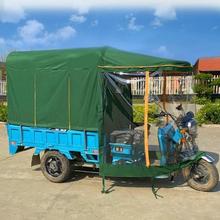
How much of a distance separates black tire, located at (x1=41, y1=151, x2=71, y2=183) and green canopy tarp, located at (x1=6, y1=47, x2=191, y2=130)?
21.9 inches

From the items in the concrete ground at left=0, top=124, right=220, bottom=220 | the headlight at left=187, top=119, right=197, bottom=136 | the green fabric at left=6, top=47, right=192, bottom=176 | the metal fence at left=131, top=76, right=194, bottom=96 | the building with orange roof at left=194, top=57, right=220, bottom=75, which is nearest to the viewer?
the concrete ground at left=0, top=124, right=220, bottom=220

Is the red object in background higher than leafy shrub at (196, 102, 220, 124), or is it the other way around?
the red object in background

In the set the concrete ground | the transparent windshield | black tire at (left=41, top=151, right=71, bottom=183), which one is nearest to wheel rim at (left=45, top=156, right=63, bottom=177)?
black tire at (left=41, top=151, right=71, bottom=183)

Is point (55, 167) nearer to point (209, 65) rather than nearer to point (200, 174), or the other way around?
point (200, 174)

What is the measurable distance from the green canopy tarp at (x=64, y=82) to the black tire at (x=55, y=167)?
56 cm

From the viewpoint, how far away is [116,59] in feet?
19.6

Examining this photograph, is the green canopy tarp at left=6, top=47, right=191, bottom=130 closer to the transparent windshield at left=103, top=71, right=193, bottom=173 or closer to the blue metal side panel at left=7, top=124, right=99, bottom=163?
the blue metal side panel at left=7, top=124, right=99, bottom=163

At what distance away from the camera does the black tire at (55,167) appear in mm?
6676

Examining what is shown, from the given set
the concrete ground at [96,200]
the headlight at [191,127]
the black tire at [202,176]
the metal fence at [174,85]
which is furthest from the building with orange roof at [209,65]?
the concrete ground at [96,200]

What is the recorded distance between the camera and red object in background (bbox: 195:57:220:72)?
25675 mm

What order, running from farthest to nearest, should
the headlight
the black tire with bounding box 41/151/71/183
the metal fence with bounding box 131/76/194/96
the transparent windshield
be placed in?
the metal fence with bounding box 131/76/194/96, the black tire with bounding box 41/151/71/183, the headlight, the transparent windshield

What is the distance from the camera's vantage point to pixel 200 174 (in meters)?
6.22

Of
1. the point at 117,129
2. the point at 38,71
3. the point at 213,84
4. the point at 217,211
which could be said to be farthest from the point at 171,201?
the point at 213,84

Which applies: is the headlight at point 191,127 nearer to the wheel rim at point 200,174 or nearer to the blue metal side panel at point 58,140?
the wheel rim at point 200,174
